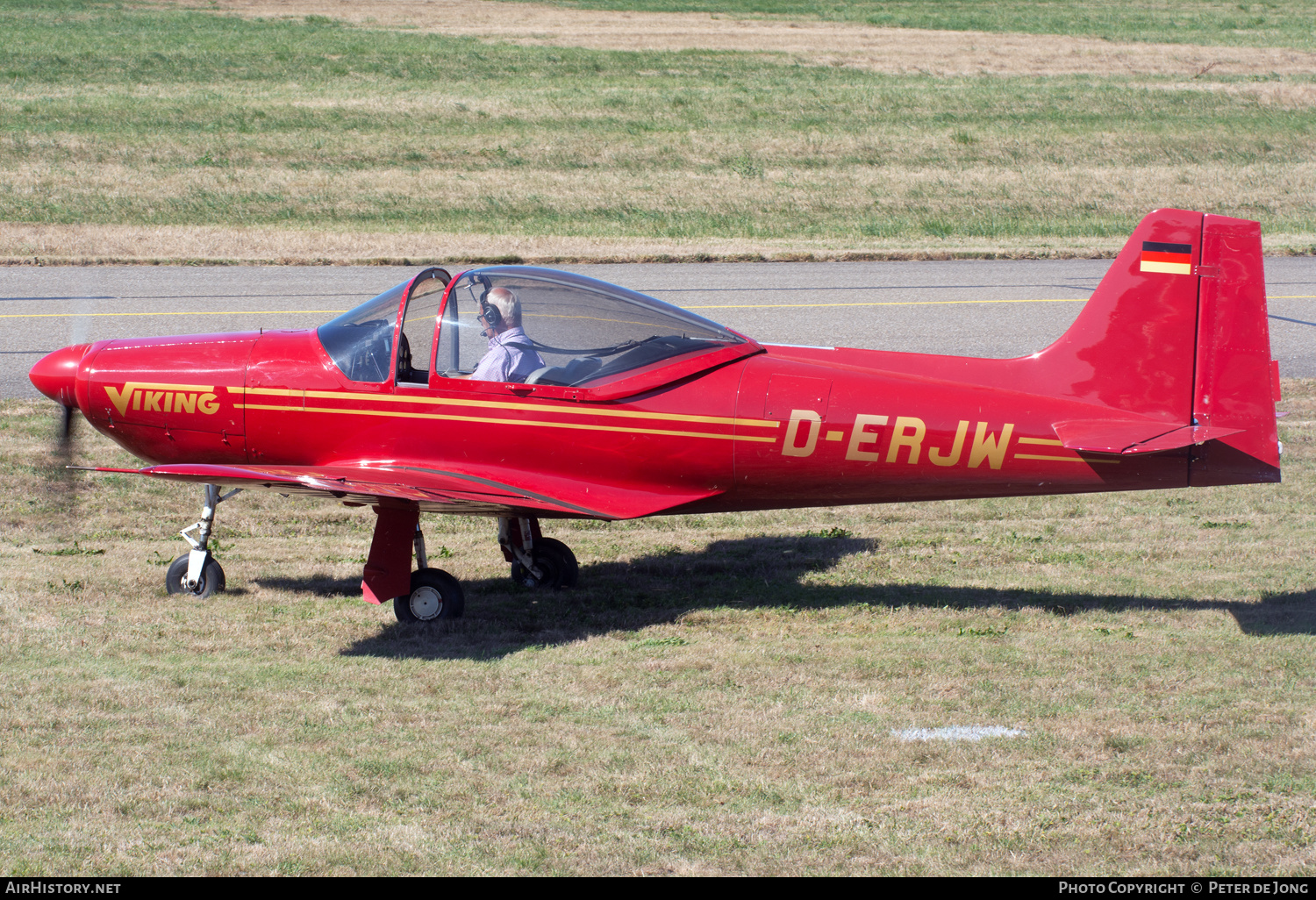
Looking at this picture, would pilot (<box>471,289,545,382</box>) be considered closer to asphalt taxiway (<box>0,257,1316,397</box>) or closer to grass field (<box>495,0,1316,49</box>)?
asphalt taxiway (<box>0,257,1316,397</box>)

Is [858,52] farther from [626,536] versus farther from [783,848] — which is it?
[783,848]

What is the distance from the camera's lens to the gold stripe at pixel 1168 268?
742 centimetres

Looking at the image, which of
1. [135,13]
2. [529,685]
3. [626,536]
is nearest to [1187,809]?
[529,685]

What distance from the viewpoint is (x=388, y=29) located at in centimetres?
4053

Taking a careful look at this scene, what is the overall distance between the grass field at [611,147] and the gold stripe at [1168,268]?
49.6 ft

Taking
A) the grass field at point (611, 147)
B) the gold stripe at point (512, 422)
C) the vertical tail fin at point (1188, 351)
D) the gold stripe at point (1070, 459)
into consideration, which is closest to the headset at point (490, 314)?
the gold stripe at point (512, 422)

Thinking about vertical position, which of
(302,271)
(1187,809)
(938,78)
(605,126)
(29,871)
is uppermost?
(938,78)

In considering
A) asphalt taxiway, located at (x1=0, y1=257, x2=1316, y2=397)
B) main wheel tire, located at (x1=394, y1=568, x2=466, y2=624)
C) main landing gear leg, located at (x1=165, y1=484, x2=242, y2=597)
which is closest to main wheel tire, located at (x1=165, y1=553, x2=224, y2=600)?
main landing gear leg, located at (x1=165, y1=484, x2=242, y2=597)

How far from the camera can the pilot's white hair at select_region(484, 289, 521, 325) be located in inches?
309

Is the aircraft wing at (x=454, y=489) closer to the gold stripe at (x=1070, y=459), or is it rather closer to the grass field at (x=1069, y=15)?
the gold stripe at (x=1070, y=459)

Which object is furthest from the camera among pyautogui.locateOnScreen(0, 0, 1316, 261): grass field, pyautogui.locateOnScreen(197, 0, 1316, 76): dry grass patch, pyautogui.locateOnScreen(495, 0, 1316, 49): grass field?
pyautogui.locateOnScreen(495, 0, 1316, 49): grass field

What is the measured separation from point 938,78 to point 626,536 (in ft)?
95.6

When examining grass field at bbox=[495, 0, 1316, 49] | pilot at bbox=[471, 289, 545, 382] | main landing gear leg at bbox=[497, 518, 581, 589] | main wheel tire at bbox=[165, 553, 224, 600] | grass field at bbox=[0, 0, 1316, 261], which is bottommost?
main wheel tire at bbox=[165, 553, 224, 600]

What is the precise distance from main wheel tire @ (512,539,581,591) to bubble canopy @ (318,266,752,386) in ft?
5.13
